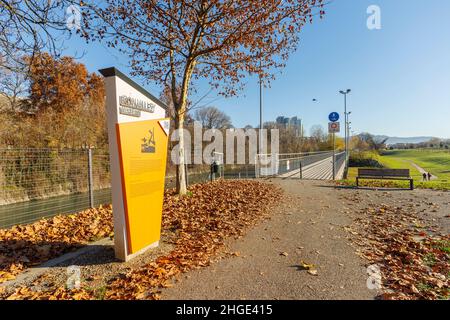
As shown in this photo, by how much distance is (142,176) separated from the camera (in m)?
3.87

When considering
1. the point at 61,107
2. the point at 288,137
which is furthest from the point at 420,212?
the point at 288,137

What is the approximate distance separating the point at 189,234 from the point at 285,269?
2.16 metres

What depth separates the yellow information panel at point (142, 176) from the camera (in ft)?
11.6

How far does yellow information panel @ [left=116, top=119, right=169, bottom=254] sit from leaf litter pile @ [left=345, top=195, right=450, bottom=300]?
335 cm

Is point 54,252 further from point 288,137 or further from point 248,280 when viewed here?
point 288,137

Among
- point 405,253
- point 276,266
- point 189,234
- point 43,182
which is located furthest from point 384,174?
point 43,182

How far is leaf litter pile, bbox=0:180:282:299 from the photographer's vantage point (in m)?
2.84

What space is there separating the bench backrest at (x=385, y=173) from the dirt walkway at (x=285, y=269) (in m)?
7.24

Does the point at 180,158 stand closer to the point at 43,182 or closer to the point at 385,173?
the point at 385,173

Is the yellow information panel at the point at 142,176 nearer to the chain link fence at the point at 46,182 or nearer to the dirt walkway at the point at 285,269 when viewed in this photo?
the dirt walkway at the point at 285,269

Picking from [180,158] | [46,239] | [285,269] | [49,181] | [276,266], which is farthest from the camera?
[49,181]

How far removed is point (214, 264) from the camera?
3611mm

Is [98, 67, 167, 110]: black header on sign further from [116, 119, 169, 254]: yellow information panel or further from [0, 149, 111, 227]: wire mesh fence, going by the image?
[0, 149, 111, 227]: wire mesh fence

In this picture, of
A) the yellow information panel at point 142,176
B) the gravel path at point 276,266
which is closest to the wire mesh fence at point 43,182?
the yellow information panel at point 142,176
